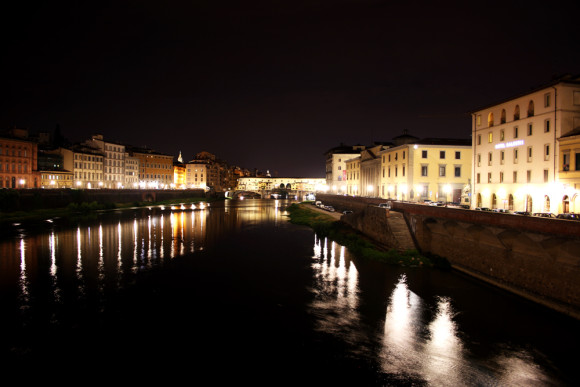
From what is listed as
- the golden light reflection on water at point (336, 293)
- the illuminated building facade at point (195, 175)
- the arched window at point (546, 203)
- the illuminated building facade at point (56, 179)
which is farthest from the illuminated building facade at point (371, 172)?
the illuminated building facade at point (195, 175)

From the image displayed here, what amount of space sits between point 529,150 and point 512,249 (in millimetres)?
15313

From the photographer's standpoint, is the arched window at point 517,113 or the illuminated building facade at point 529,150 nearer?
the illuminated building facade at point 529,150

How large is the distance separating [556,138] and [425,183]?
70.9 ft

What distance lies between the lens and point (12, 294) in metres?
18.7

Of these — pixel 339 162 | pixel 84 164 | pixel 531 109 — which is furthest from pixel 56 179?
pixel 531 109

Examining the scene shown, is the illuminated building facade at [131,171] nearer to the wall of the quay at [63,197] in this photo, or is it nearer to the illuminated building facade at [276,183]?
the wall of the quay at [63,197]

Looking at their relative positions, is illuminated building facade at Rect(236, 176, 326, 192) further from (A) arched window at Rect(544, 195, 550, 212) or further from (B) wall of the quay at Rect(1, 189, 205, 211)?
(A) arched window at Rect(544, 195, 550, 212)

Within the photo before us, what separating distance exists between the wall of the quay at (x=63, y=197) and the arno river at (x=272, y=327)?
33.5m

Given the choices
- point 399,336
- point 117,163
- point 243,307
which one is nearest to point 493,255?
point 399,336

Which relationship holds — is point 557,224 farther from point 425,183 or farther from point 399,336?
point 425,183

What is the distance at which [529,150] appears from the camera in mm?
28641

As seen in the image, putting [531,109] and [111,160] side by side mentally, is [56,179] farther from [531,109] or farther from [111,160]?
[531,109]

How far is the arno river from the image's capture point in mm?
11727

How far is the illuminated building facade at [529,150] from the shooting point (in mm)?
25578
